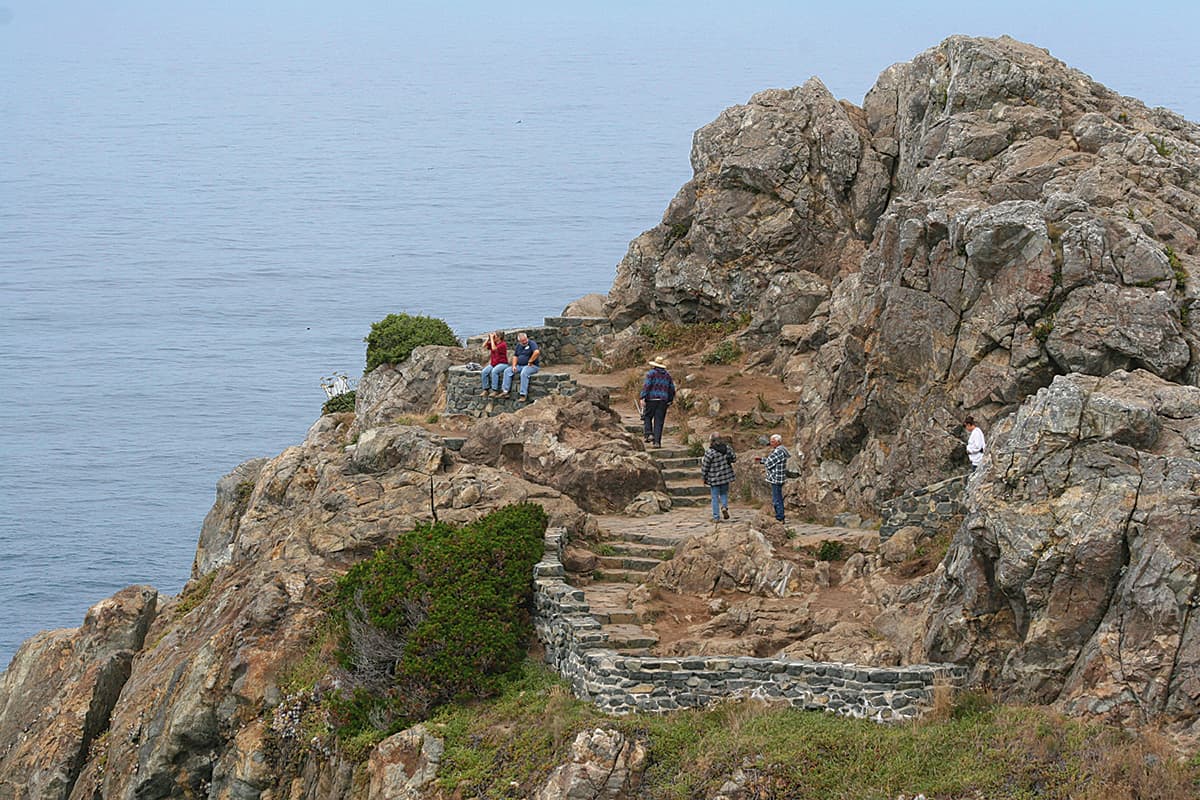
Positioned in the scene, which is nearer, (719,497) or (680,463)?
(719,497)

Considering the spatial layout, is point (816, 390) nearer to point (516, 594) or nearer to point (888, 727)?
point (516, 594)

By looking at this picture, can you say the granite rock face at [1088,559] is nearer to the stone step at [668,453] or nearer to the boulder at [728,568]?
the boulder at [728,568]

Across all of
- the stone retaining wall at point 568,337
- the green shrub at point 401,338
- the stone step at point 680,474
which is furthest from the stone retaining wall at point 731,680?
the green shrub at point 401,338

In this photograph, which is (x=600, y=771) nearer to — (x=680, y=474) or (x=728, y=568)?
(x=728, y=568)

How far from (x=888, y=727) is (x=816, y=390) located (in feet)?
45.9

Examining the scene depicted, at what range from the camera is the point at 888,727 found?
2484cm

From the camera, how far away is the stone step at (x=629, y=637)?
28.2 meters

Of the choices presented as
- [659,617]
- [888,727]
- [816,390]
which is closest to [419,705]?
[659,617]

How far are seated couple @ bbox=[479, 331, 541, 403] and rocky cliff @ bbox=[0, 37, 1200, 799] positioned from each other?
2.93 metres

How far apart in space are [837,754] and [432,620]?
8371 mm

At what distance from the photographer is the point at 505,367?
136 ft

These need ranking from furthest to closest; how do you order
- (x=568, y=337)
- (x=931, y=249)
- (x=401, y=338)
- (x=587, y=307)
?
(x=587, y=307) → (x=401, y=338) → (x=568, y=337) → (x=931, y=249)

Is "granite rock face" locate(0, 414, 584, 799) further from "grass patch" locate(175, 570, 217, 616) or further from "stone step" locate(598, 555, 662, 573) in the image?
"stone step" locate(598, 555, 662, 573)

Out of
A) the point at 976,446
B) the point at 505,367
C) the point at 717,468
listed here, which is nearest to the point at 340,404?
the point at 505,367
